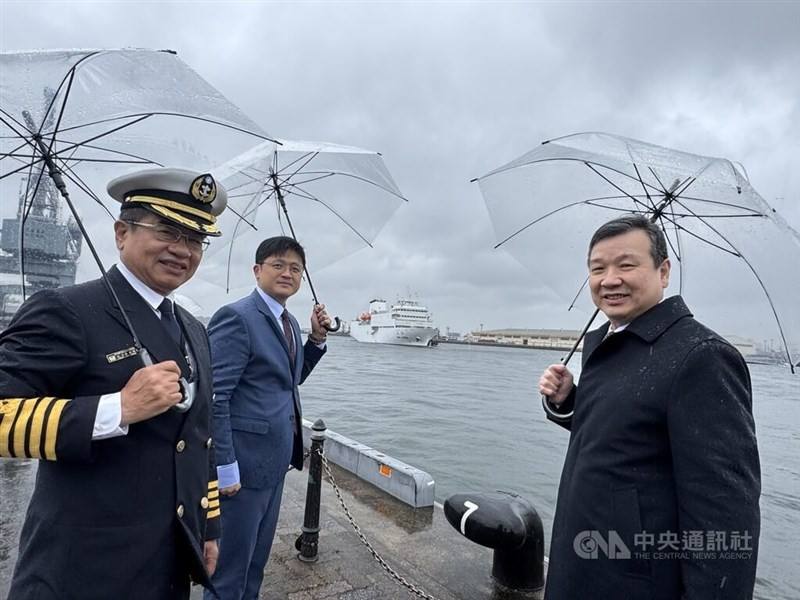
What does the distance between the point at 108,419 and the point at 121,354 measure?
0.23 m

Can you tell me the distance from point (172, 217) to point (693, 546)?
192 centimetres

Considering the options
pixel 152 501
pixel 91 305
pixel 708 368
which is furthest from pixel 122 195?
pixel 708 368

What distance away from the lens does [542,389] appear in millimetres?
2213

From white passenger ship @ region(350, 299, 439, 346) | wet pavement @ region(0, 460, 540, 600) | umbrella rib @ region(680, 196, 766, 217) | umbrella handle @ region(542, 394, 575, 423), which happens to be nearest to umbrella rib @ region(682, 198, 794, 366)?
umbrella rib @ region(680, 196, 766, 217)

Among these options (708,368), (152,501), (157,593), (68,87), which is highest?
(68,87)

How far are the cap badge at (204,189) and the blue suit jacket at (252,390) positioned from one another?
900 mm

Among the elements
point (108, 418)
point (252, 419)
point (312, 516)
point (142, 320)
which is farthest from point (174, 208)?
point (312, 516)

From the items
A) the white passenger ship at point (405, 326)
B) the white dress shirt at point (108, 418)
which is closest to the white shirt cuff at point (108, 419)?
the white dress shirt at point (108, 418)

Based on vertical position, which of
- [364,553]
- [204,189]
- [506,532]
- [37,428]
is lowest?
[364,553]

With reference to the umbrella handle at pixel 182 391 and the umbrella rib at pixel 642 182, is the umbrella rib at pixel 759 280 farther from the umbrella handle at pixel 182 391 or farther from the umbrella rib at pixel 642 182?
the umbrella handle at pixel 182 391

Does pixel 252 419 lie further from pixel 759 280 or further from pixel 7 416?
pixel 759 280

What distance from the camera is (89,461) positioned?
1.34 metres

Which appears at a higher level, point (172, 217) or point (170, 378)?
point (172, 217)

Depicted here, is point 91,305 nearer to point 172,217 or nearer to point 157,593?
point 172,217
